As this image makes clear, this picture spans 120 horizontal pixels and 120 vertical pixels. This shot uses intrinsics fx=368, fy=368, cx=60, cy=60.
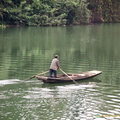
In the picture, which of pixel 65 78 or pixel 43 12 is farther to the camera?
pixel 43 12

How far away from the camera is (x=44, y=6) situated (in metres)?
68.1

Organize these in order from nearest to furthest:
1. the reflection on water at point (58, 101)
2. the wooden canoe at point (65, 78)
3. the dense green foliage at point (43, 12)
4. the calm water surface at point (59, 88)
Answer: the reflection on water at point (58, 101)
the calm water surface at point (59, 88)
the wooden canoe at point (65, 78)
the dense green foliage at point (43, 12)

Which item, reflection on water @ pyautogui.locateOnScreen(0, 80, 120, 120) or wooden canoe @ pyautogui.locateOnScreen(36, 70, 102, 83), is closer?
reflection on water @ pyautogui.locateOnScreen(0, 80, 120, 120)

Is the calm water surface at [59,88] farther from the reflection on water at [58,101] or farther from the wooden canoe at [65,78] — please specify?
the wooden canoe at [65,78]

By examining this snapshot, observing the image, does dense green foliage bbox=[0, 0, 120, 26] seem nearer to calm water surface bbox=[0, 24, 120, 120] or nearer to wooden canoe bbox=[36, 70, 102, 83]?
calm water surface bbox=[0, 24, 120, 120]

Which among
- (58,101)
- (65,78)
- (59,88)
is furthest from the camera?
(65,78)

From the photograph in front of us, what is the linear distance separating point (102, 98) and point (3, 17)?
49670mm

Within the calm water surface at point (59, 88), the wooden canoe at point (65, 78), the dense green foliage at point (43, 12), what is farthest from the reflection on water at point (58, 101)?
the dense green foliage at point (43, 12)

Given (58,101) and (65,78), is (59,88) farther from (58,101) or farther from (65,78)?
(58,101)

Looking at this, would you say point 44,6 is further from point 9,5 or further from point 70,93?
point 70,93

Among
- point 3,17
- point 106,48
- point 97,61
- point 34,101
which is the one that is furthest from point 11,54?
point 3,17

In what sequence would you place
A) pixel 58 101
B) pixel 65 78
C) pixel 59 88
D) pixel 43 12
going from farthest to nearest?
1. pixel 43 12
2. pixel 65 78
3. pixel 59 88
4. pixel 58 101

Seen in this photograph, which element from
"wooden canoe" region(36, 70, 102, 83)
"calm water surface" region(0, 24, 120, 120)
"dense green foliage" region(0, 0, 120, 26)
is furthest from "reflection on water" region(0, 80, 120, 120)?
"dense green foliage" region(0, 0, 120, 26)

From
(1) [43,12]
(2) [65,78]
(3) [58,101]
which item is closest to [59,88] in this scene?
(2) [65,78]
